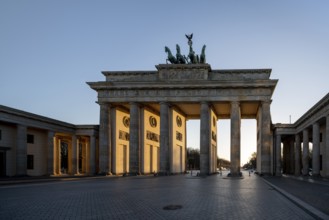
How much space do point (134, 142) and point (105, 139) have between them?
4.55 m

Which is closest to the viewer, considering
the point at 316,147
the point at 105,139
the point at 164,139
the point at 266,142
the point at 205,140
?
the point at 316,147

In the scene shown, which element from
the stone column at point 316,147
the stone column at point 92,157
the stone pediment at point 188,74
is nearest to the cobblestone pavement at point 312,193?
the stone column at point 316,147

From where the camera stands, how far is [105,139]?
55.4 m

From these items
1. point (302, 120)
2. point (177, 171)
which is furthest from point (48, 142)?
point (302, 120)

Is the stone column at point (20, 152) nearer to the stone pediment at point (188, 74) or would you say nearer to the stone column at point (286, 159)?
the stone pediment at point (188, 74)

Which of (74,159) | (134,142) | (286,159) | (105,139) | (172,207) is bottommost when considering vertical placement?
(286,159)

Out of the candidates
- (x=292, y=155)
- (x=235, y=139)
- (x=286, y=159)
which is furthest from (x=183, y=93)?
(x=286, y=159)

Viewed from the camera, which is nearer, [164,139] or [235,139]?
[235,139]

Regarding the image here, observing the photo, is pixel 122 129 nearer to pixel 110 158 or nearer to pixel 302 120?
pixel 110 158

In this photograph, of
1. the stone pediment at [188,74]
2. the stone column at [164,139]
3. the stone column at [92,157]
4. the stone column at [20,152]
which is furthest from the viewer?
the stone column at [92,157]

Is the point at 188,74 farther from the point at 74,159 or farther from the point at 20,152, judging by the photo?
the point at 20,152

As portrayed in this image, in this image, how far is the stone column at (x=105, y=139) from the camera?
54969mm

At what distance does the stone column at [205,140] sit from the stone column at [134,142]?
951cm

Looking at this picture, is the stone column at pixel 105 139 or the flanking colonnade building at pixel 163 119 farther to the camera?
the stone column at pixel 105 139
